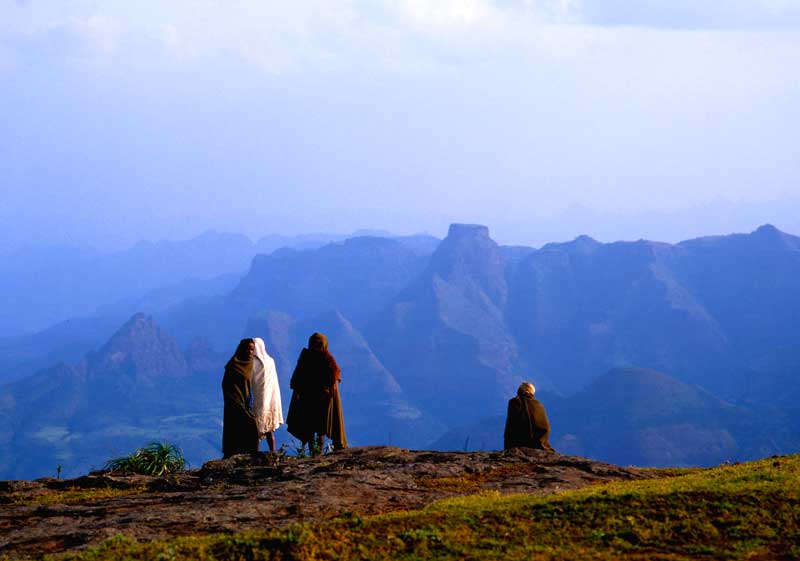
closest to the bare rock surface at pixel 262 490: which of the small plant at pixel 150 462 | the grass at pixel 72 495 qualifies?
the grass at pixel 72 495

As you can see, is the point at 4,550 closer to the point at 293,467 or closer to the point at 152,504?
the point at 152,504

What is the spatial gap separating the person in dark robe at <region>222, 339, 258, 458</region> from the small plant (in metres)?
1.27

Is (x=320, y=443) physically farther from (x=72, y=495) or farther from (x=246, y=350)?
(x=72, y=495)

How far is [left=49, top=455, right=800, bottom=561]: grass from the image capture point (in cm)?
680

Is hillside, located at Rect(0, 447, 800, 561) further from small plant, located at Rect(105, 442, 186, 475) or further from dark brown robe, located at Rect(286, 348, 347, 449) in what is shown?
dark brown robe, located at Rect(286, 348, 347, 449)

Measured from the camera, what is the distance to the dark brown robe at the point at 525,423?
13320 mm

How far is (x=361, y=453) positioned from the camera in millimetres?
12656

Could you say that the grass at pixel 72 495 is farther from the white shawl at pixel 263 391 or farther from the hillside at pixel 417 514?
the white shawl at pixel 263 391

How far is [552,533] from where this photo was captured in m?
7.36

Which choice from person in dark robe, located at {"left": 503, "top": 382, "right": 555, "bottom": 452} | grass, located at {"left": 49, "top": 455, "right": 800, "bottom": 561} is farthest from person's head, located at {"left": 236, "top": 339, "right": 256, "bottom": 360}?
grass, located at {"left": 49, "top": 455, "right": 800, "bottom": 561}

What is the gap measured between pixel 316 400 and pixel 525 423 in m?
3.65

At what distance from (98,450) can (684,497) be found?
20892 centimetres

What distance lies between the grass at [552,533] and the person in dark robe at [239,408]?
5585 millimetres

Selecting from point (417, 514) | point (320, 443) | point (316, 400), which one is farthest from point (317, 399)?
point (417, 514)
